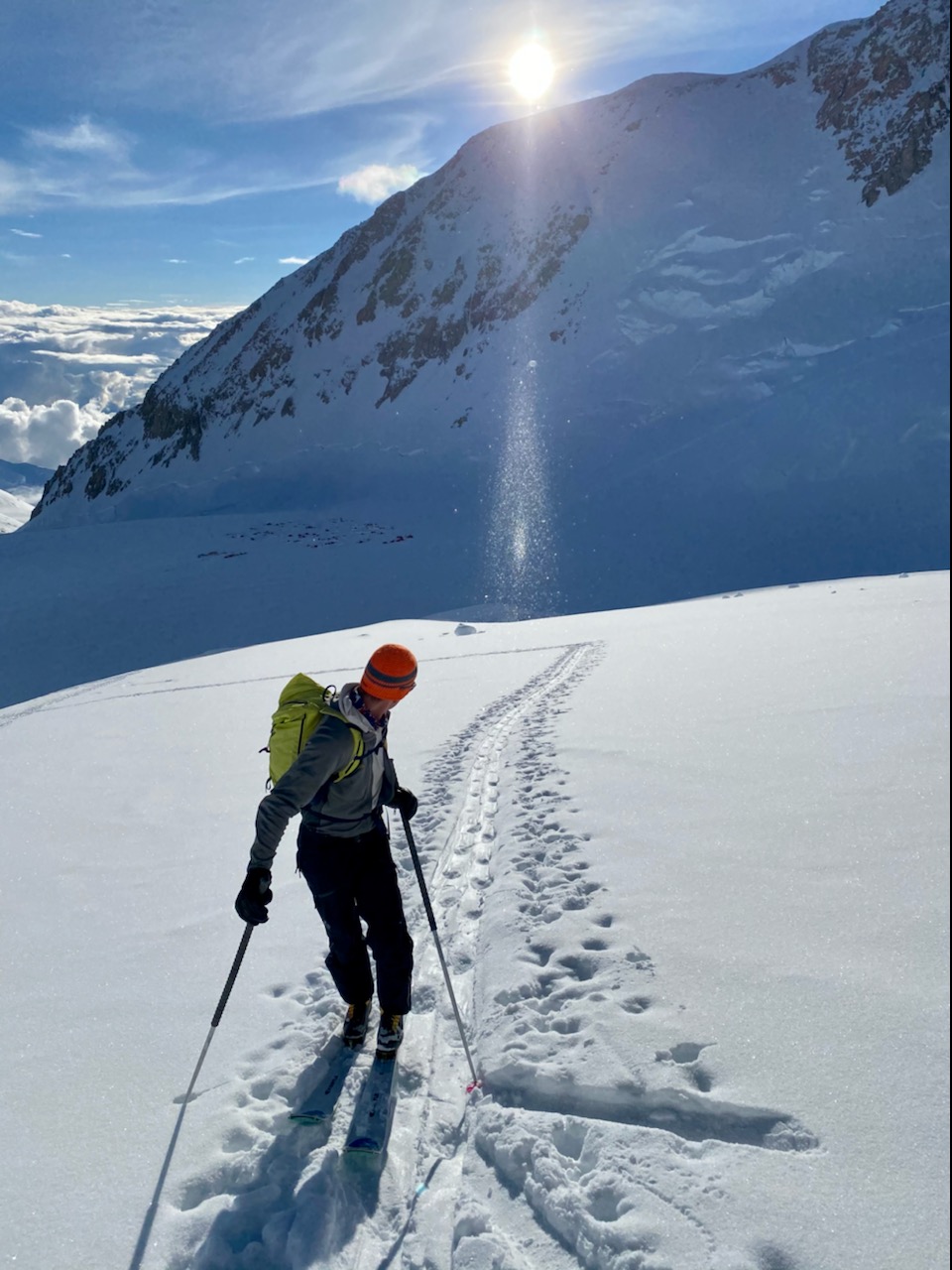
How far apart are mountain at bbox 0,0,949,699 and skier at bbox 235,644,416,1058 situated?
19.6m

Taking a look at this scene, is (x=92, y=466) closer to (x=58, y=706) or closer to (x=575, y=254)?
(x=575, y=254)

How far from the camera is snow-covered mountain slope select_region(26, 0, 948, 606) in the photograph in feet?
99.8

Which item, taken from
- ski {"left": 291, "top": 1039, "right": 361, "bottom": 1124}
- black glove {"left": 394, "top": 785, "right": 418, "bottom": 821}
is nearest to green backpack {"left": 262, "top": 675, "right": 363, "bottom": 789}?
black glove {"left": 394, "top": 785, "right": 418, "bottom": 821}

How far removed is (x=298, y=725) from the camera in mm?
3877

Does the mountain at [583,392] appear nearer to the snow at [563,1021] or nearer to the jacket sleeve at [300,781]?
the snow at [563,1021]

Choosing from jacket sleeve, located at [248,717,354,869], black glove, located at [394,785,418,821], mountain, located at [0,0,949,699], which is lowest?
black glove, located at [394,785,418,821]

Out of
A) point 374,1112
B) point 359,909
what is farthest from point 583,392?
point 374,1112

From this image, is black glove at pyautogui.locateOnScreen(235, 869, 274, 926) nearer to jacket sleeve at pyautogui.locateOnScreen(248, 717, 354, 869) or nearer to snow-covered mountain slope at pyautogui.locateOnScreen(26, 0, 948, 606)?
jacket sleeve at pyautogui.locateOnScreen(248, 717, 354, 869)

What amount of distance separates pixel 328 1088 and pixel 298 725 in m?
1.75

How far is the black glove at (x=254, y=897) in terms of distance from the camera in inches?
151

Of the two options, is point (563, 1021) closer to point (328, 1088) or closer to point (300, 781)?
point (328, 1088)

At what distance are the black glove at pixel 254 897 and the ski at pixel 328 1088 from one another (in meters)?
0.87

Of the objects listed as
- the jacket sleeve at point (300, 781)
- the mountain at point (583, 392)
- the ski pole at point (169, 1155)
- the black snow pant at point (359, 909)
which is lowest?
the ski pole at point (169, 1155)

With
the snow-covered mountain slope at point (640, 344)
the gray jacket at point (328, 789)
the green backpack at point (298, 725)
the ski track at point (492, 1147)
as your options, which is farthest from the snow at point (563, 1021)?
the snow-covered mountain slope at point (640, 344)
